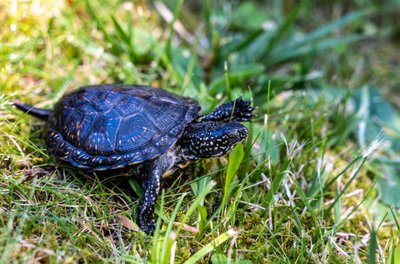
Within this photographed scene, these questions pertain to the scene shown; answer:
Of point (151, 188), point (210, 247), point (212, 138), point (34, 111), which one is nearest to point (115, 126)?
point (151, 188)

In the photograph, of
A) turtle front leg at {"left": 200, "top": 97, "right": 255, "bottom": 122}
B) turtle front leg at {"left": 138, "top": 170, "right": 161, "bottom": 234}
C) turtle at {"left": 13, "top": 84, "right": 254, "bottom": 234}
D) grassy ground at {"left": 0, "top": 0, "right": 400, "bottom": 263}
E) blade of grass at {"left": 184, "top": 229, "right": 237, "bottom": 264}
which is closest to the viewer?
blade of grass at {"left": 184, "top": 229, "right": 237, "bottom": 264}

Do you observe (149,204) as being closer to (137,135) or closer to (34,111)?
(137,135)

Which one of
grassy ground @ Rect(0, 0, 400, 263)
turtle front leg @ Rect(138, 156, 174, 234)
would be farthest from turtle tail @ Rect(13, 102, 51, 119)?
turtle front leg @ Rect(138, 156, 174, 234)

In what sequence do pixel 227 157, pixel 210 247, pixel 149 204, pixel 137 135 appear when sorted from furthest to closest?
pixel 227 157
pixel 137 135
pixel 149 204
pixel 210 247

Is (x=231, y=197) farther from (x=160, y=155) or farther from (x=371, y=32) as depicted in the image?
(x=371, y=32)

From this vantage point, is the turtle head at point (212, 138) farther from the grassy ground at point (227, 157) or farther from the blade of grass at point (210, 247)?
the blade of grass at point (210, 247)

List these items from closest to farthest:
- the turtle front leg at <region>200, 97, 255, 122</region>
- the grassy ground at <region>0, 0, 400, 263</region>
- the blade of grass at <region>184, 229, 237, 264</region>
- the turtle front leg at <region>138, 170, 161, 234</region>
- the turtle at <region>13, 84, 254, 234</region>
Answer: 1. the blade of grass at <region>184, 229, 237, 264</region>
2. the grassy ground at <region>0, 0, 400, 263</region>
3. the turtle front leg at <region>138, 170, 161, 234</region>
4. the turtle at <region>13, 84, 254, 234</region>
5. the turtle front leg at <region>200, 97, 255, 122</region>

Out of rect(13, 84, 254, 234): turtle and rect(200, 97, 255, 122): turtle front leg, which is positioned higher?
rect(200, 97, 255, 122): turtle front leg

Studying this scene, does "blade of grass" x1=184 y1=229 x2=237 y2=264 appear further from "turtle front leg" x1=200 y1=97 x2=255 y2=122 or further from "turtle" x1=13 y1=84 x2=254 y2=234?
"turtle front leg" x1=200 y1=97 x2=255 y2=122

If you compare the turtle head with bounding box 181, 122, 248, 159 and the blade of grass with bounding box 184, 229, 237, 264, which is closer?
the blade of grass with bounding box 184, 229, 237, 264
